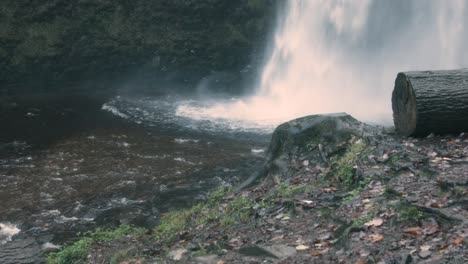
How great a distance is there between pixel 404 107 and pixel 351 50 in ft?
45.1

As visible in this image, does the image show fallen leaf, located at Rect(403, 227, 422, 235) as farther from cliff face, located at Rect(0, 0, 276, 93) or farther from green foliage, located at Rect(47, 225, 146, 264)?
cliff face, located at Rect(0, 0, 276, 93)

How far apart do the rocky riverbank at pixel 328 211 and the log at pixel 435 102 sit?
165 mm

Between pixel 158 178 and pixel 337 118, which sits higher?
pixel 337 118

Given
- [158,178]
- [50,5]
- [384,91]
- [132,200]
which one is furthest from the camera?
[50,5]

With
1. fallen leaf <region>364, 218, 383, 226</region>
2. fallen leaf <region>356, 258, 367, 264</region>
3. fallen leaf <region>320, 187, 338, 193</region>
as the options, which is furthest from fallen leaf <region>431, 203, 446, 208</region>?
fallen leaf <region>320, 187, 338, 193</region>

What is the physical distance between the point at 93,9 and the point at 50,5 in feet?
5.39

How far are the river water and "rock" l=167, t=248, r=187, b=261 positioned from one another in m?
2.78

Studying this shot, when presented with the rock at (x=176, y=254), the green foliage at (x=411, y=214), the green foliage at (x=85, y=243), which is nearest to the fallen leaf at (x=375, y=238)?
the green foliage at (x=411, y=214)

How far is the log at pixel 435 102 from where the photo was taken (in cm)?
749

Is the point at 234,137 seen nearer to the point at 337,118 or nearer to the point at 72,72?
the point at 337,118

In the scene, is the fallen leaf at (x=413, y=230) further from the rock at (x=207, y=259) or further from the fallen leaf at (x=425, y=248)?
the rock at (x=207, y=259)

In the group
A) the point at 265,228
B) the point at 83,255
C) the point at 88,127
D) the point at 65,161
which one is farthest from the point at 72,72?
the point at 265,228

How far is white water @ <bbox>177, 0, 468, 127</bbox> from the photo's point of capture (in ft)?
61.6

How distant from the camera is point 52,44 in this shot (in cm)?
2105
